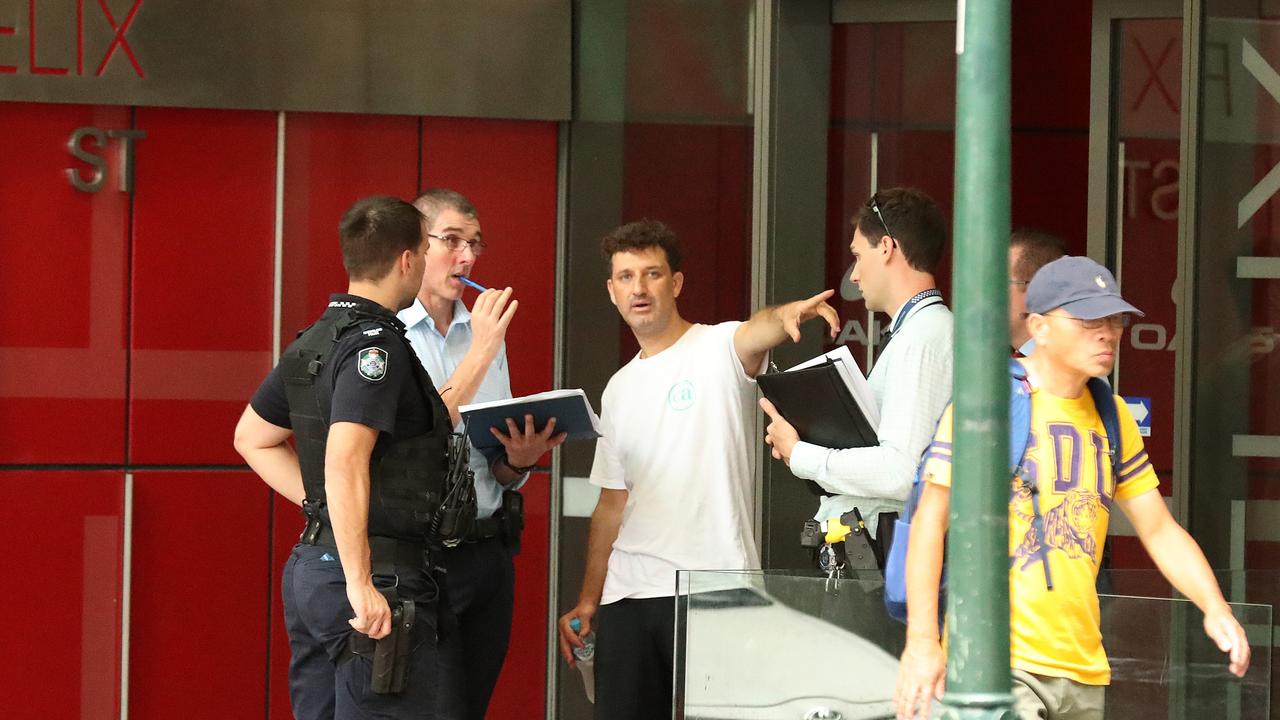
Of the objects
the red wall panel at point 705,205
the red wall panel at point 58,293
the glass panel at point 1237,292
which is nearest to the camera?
the glass panel at point 1237,292

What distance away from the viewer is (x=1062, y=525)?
3182mm

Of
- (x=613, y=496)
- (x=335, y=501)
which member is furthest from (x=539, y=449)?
(x=335, y=501)

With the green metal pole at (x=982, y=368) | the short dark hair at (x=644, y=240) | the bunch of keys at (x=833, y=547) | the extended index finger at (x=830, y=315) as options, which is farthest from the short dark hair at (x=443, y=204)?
the green metal pole at (x=982, y=368)

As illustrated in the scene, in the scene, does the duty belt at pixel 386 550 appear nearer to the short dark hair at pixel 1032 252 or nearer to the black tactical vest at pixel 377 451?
the black tactical vest at pixel 377 451

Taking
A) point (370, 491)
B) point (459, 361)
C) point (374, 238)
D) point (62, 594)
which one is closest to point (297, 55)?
point (459, 361)

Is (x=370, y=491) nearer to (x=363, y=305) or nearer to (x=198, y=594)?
(x=363, y=305)

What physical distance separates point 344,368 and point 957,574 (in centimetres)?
186

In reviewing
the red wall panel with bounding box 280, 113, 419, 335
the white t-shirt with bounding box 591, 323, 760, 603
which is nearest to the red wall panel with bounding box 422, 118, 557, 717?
the red wall panel with bounding box 280, 113, 419, 335

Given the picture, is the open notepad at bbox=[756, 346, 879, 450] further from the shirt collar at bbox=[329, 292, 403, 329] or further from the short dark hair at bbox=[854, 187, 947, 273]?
the shirt collar at bbox=[329, 292, 403, 329]

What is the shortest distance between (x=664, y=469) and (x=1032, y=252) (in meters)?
1.15

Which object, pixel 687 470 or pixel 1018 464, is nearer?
pixel 1018 464

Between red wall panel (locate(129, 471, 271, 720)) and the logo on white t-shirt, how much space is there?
98.6 inches

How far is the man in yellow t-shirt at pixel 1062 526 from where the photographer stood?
3.14 meters

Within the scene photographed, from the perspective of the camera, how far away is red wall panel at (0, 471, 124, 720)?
6391mm
